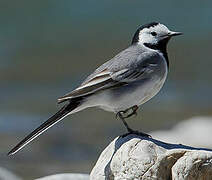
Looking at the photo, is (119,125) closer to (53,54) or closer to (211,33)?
(53,54)

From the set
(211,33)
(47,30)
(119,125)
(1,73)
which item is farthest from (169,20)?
(119,125)

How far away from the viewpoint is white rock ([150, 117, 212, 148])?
16031mm

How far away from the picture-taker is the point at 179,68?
2338cm

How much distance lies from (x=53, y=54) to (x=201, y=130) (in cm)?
939

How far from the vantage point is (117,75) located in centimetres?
1027

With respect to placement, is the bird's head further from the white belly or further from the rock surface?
the rock surface

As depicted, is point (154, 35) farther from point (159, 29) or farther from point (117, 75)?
point (117, 75)

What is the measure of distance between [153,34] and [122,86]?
801mm

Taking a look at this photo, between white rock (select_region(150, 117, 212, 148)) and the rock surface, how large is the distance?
6330 mm

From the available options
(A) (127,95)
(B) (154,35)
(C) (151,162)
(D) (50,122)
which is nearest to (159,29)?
(B) (154,35)

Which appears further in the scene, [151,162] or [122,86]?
[122,86]

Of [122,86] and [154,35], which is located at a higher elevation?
[154,35]

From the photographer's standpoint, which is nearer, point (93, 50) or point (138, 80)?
point (138, 80)

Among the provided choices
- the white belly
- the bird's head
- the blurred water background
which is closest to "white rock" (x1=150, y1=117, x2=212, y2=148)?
the blurred water background
